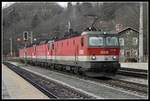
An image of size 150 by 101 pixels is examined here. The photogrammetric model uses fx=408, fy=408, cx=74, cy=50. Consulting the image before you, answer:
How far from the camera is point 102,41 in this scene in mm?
24047

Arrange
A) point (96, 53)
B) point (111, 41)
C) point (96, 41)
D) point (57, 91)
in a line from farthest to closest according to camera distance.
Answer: point (111, 41) → point (96, 41) → point (96, 53) → point (57, 91)

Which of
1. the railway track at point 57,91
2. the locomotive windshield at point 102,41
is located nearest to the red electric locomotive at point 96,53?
the locomotive windshield at point 102,41

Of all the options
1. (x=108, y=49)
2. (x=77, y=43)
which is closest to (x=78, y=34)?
(x=77, y=43)

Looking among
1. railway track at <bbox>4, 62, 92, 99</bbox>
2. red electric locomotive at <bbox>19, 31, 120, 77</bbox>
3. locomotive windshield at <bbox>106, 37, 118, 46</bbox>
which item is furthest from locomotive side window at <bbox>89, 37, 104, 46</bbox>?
railway track at <bbox>4, 62, 92, 99</bbox>

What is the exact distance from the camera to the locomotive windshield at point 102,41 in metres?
23.9

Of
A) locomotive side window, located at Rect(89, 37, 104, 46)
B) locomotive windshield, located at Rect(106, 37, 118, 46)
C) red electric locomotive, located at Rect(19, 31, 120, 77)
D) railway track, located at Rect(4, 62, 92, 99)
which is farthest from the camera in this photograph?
locomotive windshield, located at Rect(106, 37, 118, 46)

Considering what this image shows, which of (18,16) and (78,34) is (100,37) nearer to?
(78,34)

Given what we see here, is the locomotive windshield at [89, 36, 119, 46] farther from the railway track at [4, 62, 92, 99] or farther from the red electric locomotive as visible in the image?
the railway track at [4, 62, 92, 99]

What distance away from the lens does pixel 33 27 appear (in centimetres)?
11981

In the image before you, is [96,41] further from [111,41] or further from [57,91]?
[57,91]

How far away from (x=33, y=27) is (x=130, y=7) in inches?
1687

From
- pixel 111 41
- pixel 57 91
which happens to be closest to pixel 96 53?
pixel 111 41

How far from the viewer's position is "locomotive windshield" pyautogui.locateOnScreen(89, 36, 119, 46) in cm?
2392

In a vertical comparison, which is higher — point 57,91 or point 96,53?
point 96,53
